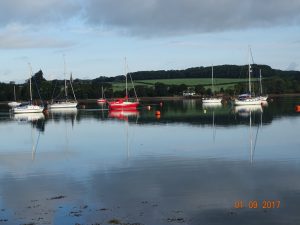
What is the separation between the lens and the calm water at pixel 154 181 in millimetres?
17297

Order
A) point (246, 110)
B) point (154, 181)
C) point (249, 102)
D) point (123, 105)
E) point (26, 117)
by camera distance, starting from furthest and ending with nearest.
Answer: point (249, 102) → point (123, 105) → point (246, 110) → point (26, 117) → point (154, 181)

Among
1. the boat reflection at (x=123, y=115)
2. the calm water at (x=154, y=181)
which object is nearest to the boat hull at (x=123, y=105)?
the boat reflection at (x=123, y=115)

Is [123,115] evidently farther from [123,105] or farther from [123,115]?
[123,105]

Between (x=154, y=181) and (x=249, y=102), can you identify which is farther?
(x=249, y=102)

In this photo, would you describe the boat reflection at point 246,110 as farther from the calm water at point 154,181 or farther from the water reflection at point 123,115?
the calm water at point 154,181

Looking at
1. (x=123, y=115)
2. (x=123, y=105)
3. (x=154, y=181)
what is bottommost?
(x=123, y=115)

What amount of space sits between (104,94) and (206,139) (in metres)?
147

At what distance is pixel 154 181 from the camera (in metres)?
22.9

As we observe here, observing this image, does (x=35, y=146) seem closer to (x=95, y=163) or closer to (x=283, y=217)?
(x=95, y=163)

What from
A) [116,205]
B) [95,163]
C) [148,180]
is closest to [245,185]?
[148,180]

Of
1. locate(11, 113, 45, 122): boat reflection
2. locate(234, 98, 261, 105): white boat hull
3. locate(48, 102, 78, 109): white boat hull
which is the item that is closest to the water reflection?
locate(11, 113, 45, 122): boat reflection

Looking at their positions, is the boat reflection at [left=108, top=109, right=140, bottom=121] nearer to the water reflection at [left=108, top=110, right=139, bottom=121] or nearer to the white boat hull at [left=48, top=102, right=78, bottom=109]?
the water reflection at [left=108, top=110, right=139, bottom=121]

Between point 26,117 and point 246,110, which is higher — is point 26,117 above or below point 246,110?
below

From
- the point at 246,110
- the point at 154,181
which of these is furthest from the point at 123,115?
the point at 154,181
